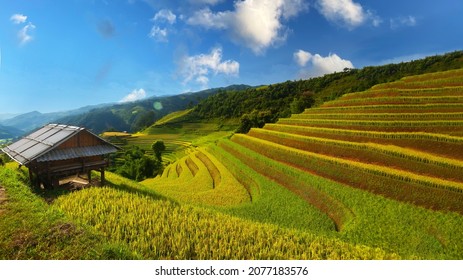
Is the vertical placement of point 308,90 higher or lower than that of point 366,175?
higher

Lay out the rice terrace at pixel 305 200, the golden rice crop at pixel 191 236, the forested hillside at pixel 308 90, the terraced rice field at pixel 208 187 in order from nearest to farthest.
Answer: the golden rice crop at pixel 191 236 < the rice terrace at pixel 305 200 < the terraced rice field at pixel 208 187 < the forested hillside at pixel 308 90

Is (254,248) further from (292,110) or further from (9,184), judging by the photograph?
(292,110)

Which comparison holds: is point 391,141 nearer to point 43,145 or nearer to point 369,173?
point 369,173

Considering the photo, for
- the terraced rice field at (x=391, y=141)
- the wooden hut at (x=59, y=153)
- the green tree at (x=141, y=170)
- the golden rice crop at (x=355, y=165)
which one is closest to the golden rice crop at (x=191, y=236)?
the wooden hut at (x=59, y=153)

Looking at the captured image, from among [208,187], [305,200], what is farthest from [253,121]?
[305,200]

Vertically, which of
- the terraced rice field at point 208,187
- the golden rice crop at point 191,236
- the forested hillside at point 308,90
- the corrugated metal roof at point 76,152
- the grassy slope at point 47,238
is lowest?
the terraced rice field at point 208,187

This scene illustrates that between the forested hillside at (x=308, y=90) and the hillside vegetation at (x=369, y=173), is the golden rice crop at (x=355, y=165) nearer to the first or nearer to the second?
the hillside vegetation at (x=369, y=173)

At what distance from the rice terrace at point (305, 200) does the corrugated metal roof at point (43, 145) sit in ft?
4.84

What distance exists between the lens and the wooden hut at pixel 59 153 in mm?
14523

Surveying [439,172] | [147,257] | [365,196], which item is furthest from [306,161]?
[147,257]

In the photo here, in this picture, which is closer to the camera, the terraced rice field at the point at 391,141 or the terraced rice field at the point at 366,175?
the terraced rice field at the point at 366,175

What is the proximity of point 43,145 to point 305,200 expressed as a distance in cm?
1666

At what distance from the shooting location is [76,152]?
1562cm

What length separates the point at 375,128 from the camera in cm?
2234
